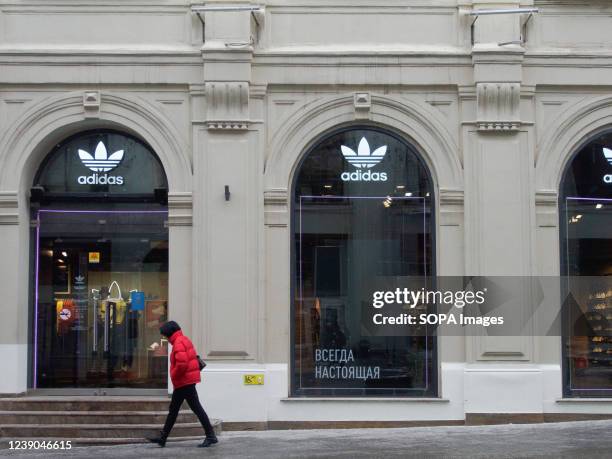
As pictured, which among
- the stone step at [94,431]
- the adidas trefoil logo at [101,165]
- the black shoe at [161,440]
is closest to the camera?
the black shoe at [161,440]

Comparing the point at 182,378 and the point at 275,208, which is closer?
the point at 182,378

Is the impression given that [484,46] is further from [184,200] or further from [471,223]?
[184,200]

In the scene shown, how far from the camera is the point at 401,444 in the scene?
1257 cm

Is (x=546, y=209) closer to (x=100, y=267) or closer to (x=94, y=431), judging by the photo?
(x=100, y=267)

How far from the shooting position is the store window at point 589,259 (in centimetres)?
1443

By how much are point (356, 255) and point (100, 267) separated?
390cm

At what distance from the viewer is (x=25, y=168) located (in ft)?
47.5

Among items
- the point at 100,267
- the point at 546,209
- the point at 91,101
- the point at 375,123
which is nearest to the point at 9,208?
the point at 100,267

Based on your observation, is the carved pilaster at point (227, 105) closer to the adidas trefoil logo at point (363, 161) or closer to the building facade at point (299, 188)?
the building facade at point (299, 188)

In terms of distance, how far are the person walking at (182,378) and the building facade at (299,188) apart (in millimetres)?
1534

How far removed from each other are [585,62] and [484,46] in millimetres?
1567

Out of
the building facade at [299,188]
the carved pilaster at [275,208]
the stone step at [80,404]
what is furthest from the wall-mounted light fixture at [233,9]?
the stone step at [80,404]

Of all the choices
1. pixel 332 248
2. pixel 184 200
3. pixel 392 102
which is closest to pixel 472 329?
pixel 332 248

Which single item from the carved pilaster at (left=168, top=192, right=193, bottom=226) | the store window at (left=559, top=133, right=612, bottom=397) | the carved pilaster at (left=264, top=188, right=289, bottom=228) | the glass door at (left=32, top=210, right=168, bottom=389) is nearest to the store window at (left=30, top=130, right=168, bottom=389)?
the glass door at (left=32, top=210, right=168, bottom=389)
